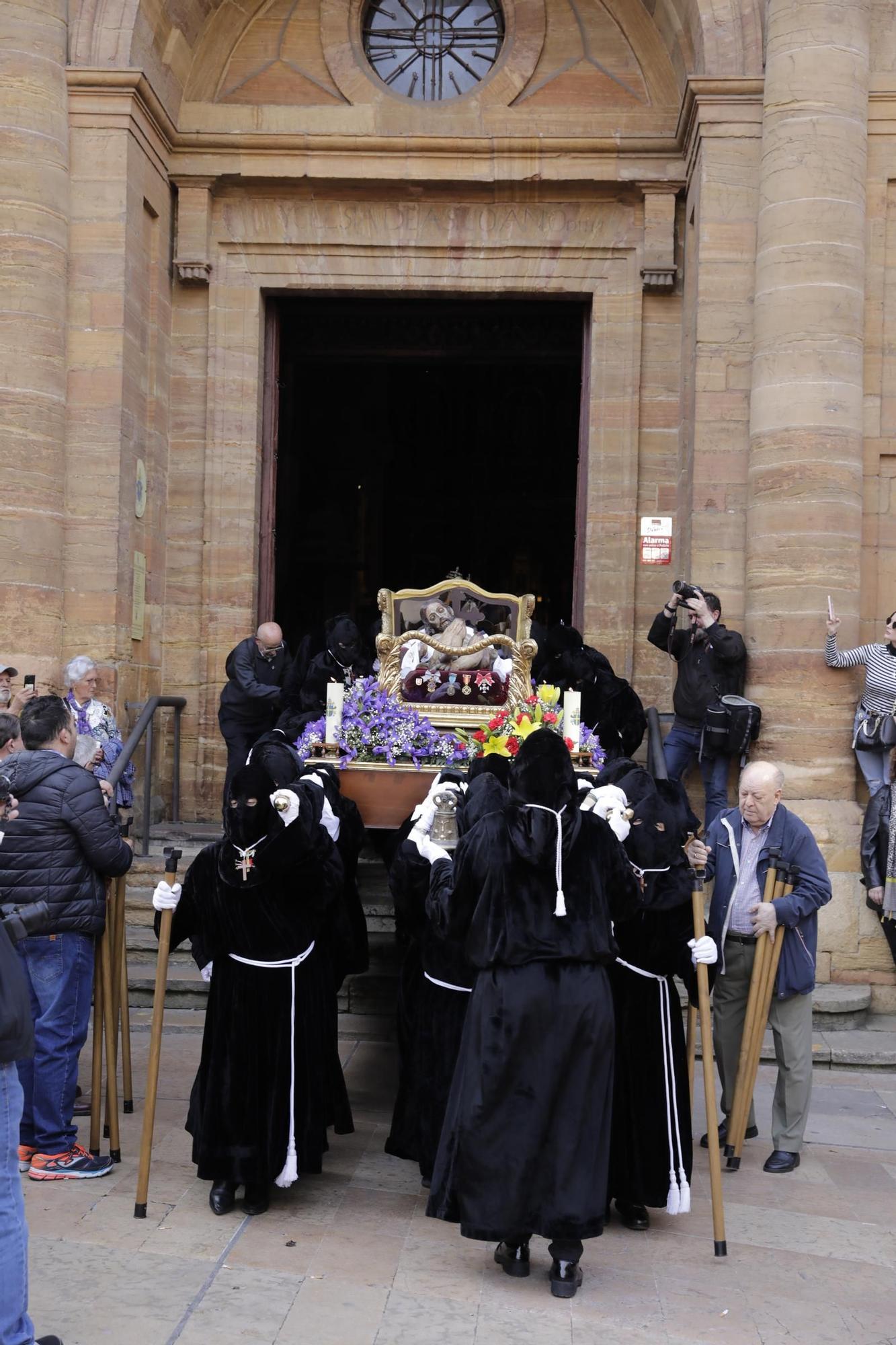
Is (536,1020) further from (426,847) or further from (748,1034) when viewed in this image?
(748,1034)

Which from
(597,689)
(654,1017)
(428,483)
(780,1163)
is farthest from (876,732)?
(428,483)

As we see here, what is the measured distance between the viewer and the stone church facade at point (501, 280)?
9.34 m

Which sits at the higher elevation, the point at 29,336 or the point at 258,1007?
the point at 29,336

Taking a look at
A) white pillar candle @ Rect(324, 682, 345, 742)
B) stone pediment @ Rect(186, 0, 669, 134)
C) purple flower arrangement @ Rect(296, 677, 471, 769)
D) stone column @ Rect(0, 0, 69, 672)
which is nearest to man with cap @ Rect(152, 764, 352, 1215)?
purple flower arrangement @ Rect(296, 677, 471, 769)

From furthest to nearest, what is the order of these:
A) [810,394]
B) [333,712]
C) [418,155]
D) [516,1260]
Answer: [418,155]
[810,394]
[333,712]
[516,1260]

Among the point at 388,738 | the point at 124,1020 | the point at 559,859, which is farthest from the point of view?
the point at 388,738

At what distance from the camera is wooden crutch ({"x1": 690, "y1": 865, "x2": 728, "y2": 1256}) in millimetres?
5270

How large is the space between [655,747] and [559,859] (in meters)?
4.60

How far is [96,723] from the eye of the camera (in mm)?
8648

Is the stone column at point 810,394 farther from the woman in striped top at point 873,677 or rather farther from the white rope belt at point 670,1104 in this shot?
the white rope belt at point 670,1104

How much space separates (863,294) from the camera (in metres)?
9.57

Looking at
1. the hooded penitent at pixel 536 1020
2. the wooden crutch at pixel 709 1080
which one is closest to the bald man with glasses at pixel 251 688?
the wooden crutch at pixel 709 1080

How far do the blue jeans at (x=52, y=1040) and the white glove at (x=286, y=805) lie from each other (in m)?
1.20

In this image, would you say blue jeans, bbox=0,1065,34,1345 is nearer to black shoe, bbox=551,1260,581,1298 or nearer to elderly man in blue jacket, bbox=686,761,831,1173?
black shoe, bbox=551,1260,581,1298
